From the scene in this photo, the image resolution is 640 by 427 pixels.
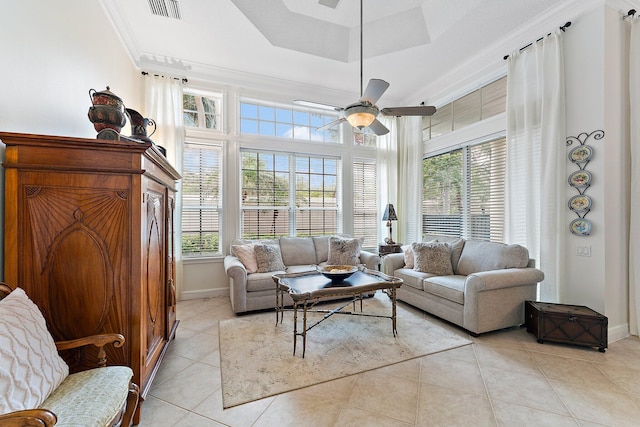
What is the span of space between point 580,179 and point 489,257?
3.88 feet

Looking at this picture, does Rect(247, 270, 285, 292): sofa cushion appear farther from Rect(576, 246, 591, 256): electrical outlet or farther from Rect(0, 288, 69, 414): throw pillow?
Rect(576, 246, 591, 256): electrical outlet

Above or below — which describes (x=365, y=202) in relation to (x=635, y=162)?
below

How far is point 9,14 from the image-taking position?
1.53m

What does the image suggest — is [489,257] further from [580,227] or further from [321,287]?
[321,287]

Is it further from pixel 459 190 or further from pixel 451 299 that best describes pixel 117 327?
pixel 459 190

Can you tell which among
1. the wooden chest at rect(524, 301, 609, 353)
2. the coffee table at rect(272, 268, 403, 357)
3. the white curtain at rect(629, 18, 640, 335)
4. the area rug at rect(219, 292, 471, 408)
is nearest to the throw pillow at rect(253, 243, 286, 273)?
the area rug at rect(219, 292, 471, 408)

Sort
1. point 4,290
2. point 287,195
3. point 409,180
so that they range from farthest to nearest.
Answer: point 409,180, point 287,195, point 4,290

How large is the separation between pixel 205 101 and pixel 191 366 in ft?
12.3

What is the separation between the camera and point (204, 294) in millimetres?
4152

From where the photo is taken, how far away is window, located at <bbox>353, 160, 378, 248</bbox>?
5.17 meters

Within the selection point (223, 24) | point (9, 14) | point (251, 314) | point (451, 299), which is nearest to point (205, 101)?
point (223, 24)

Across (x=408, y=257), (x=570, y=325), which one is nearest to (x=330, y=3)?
(x=408, y=257)

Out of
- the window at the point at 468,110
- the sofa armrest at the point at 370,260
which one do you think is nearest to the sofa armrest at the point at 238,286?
the sofa armrest at the point at 370,260

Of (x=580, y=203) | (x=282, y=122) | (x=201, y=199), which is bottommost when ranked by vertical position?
(x=580, y=203)
